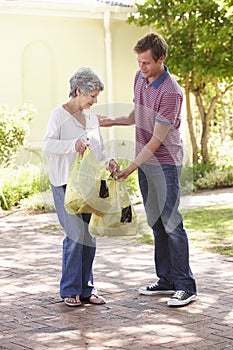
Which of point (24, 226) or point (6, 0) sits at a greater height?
point (6, 0)

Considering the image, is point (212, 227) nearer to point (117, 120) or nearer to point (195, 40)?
point (117, 120)

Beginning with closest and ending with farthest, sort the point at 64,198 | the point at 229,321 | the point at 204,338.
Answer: the point at 204,338
the point at 229,321
the point at 64,198

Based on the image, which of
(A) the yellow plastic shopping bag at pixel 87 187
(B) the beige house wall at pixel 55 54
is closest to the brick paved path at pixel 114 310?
(A) the yellow plastic shopping bag at pixel 87 187

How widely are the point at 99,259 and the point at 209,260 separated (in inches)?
41.8

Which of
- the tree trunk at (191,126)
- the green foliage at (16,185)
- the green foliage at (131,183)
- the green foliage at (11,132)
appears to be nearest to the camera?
the green foliage at (131,183)

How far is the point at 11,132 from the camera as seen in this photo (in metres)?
13.0

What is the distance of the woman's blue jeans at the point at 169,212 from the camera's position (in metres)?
6.02

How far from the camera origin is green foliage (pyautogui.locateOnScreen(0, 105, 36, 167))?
1295cm

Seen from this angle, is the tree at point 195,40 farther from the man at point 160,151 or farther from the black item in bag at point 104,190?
the black item in bag at point 104,190

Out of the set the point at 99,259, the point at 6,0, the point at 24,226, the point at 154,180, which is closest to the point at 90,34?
the point at 6,0

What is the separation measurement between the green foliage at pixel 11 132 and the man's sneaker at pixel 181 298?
727cm

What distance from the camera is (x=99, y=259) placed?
26.6 ft

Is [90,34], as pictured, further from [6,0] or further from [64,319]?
[64,319]

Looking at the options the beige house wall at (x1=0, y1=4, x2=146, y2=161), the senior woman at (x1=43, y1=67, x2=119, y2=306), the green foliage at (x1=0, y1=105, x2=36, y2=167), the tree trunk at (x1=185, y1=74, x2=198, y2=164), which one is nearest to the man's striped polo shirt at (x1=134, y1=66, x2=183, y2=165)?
the senior woman at (x1=43, y1=67, x2=119, y2=306)
